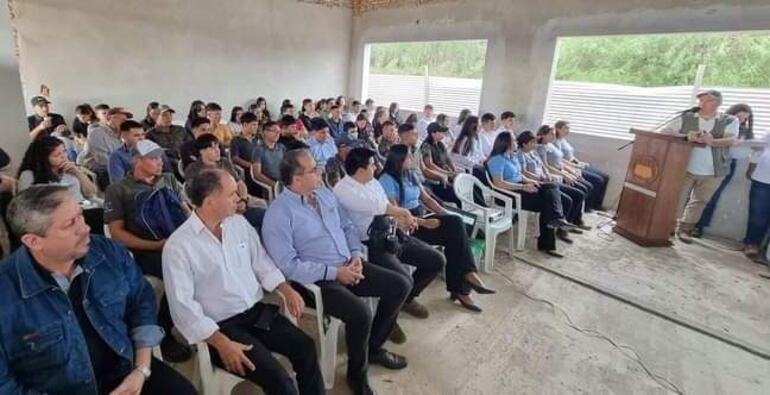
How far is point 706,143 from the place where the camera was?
3832 mm

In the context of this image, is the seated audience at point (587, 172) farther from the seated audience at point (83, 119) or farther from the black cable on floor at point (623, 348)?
the seated audience at point (83, 119)

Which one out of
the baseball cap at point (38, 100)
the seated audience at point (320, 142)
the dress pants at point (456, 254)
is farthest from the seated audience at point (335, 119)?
the dress pants at point (456, 254)

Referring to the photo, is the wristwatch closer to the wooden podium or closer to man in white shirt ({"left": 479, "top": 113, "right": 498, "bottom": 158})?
the wooden podium

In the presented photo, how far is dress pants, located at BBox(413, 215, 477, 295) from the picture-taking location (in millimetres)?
2727

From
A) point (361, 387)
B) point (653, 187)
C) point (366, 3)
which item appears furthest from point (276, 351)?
point (366, 3)

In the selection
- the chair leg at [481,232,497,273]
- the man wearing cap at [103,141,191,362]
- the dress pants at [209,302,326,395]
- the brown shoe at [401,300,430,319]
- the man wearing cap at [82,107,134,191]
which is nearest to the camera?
the dress pants at [209,302,326,395]

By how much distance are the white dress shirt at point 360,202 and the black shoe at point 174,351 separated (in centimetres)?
110

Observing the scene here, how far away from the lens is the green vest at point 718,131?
3.90 m

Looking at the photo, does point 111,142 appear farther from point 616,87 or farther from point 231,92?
point 616,87

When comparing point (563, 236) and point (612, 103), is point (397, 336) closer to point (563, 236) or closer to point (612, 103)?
point (563, 236)

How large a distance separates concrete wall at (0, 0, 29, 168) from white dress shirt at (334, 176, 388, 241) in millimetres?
1879

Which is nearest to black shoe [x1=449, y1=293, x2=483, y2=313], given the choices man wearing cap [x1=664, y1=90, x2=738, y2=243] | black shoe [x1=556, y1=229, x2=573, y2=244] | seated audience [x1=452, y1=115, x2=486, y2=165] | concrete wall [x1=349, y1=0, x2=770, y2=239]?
black shoe [x1=556, y1=229, x2=573, y2=244]

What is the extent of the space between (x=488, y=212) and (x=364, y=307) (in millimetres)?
1773

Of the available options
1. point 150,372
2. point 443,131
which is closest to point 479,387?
point 150,372
